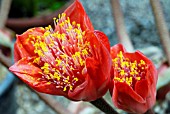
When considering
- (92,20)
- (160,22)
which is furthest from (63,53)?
(92,20)

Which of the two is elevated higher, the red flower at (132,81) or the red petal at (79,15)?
the red petal at (79,15)

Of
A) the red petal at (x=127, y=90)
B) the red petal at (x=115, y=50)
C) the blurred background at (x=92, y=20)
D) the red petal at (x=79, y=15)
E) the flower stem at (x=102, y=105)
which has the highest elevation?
the red petal at (x=79, y=15)

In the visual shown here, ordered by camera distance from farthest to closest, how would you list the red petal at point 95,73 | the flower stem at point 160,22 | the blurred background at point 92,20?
the blurred background at point 92,20
the flower stem at point 160,22
the red petal at point 95,73

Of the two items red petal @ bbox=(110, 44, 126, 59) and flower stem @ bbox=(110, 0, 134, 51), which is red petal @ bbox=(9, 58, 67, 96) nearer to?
red petal @ bbox=(110, 44, 126, 59)

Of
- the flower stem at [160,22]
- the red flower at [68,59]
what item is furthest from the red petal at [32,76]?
the flower stem at [160,22]

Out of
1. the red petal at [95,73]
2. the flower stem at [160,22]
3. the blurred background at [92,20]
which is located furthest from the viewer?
the blurred background at [92,20]

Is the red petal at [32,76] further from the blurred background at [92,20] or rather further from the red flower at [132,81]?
the blurred background at [92,20]

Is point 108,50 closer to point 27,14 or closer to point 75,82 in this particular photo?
point 75,82

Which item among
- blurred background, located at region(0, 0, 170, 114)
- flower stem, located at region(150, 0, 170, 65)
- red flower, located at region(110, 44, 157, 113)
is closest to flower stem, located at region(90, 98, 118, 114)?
red flower, located at region(110, 44, 157, 113)

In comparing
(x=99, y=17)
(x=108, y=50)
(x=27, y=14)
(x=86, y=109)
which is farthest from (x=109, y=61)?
(x=27, y=14)
